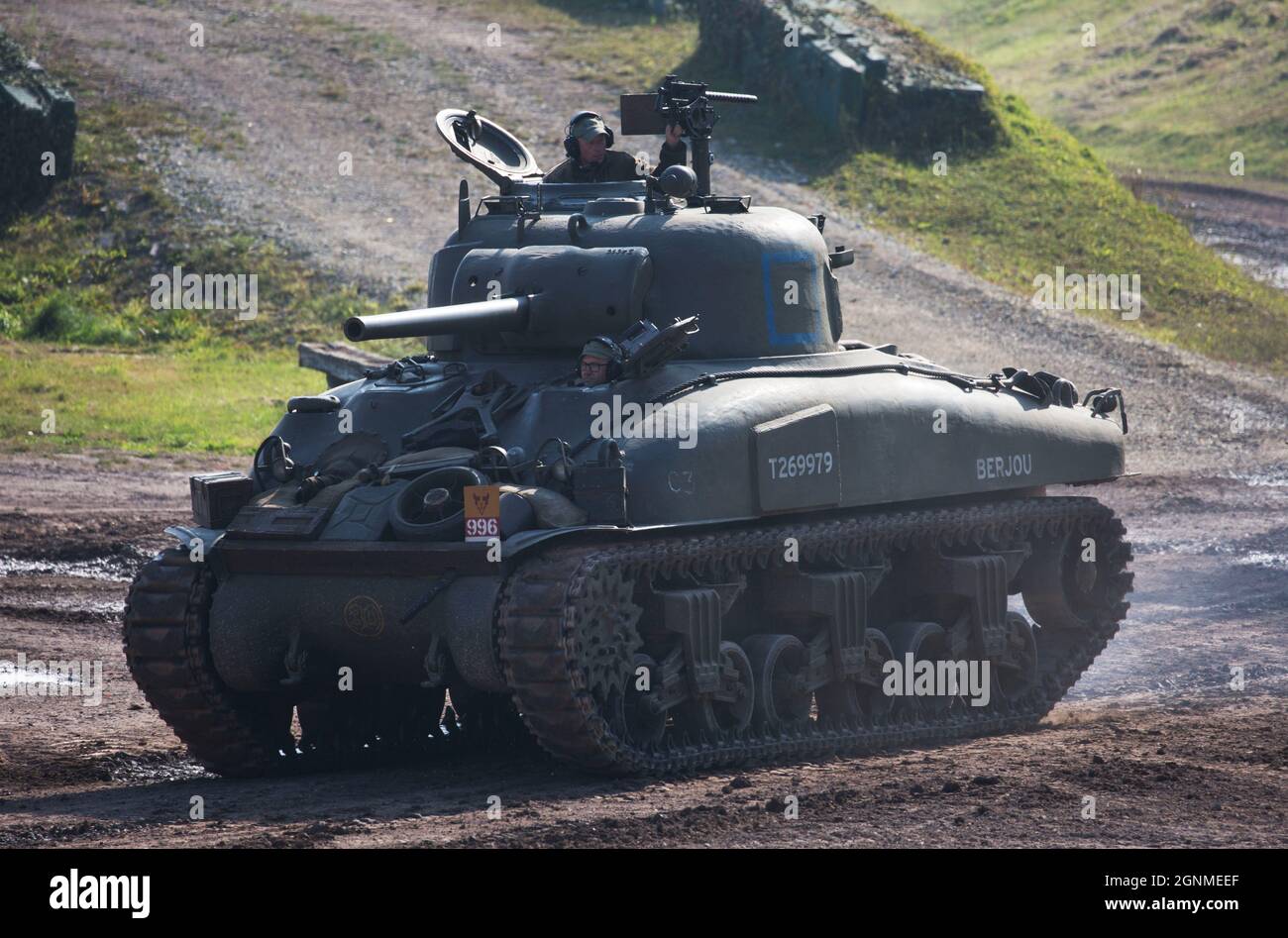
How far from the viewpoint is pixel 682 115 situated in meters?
14.8

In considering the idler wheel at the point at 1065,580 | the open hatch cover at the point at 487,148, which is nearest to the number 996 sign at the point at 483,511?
the open hatch cover at the point at 487,148

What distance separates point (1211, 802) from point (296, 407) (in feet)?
21.8

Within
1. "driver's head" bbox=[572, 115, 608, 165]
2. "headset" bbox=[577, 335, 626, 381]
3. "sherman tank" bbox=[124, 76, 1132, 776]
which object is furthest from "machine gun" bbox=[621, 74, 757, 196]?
"headset" bbox=[577, 335, 626, 381]

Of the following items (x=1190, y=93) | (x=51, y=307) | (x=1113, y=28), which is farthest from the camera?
(x=1113, y=28)

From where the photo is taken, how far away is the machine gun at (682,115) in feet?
48.5

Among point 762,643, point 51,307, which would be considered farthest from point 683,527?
point 51,307

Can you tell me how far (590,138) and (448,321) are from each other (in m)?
2.66

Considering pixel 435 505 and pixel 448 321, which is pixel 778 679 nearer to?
pixel 435 505

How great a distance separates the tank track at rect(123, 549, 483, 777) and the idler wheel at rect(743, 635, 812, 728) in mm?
2743

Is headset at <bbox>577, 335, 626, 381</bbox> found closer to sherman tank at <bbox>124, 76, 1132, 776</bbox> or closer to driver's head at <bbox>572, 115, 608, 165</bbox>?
sherman tank at <bbox>124, 76, 1132, 776</bbox>

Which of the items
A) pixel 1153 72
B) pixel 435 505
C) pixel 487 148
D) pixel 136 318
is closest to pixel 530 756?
pixel 435 505

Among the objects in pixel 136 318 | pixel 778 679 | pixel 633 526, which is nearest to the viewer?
pixel 633 526

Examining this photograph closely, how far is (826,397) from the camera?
13359 mm

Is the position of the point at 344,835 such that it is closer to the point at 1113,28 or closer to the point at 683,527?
the point at 683,527
